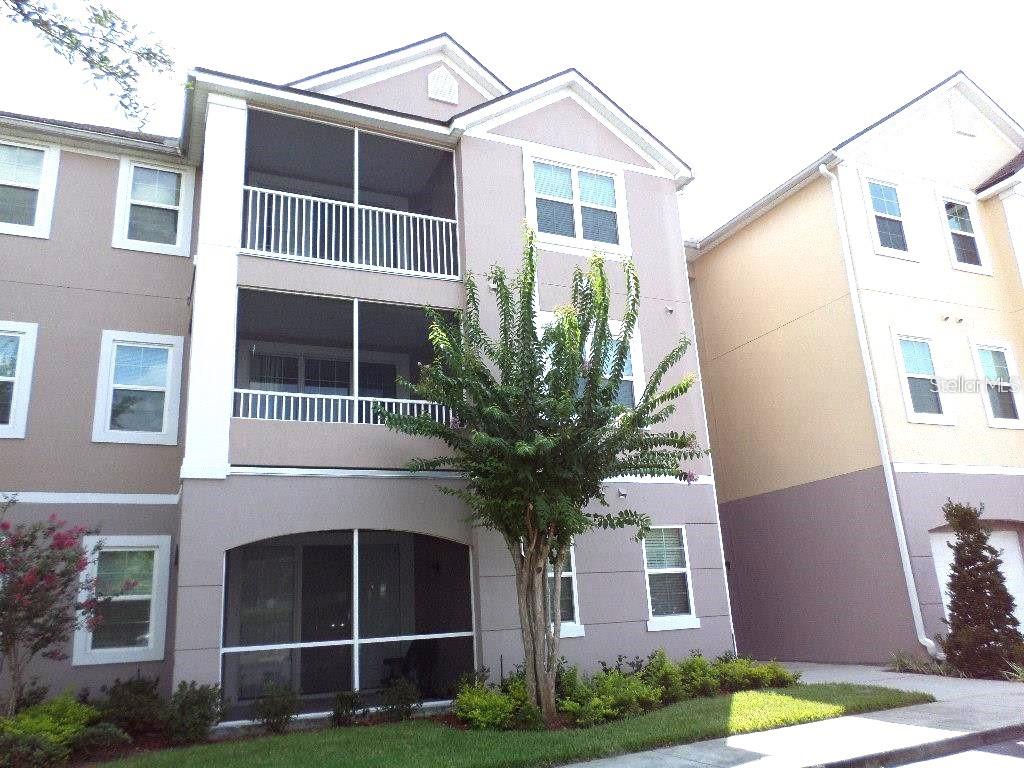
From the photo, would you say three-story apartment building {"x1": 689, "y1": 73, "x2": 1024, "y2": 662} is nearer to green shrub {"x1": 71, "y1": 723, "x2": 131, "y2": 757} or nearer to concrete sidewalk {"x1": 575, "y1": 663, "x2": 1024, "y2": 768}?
concrete sidewalk {"x1": 575, "y1": 663, "x2": 1024, "y2": 768}

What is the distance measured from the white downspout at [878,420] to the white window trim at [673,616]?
147 inches

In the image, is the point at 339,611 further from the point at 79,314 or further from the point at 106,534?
the point at 79,314

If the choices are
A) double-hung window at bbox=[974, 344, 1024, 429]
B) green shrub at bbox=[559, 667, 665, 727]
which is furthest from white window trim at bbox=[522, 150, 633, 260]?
double-hung window at bbox=[974, 344, 1024, 429]

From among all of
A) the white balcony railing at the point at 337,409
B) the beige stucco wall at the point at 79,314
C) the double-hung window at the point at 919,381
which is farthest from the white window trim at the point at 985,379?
the beige stucco wall at the point at 79,314

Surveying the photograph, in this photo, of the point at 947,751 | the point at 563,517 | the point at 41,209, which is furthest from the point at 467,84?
the point at 947,751

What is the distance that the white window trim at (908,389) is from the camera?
567 inches

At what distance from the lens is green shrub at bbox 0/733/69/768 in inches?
309

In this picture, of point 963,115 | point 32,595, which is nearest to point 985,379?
point 963,115

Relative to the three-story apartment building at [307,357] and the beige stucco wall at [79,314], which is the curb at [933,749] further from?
the beige stucco wall at [79,314]

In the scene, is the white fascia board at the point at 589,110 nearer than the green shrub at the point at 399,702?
No

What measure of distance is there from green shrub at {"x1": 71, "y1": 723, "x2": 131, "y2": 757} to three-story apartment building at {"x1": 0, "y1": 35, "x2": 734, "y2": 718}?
882mm

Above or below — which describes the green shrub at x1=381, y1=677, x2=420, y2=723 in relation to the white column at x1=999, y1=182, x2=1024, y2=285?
below

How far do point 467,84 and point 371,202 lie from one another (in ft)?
10.2

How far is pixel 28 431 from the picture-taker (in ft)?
38.0
